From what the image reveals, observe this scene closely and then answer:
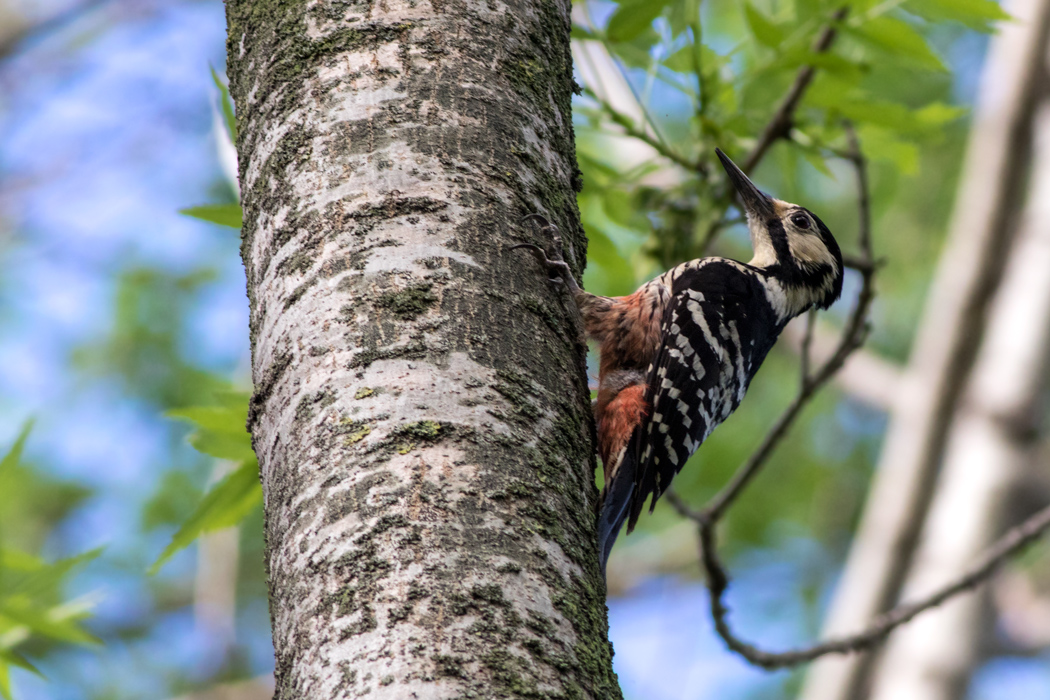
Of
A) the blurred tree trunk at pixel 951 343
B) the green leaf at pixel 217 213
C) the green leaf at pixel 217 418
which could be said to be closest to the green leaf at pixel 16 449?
the green leaf at pixel 217 418

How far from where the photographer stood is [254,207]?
2148 millimetres

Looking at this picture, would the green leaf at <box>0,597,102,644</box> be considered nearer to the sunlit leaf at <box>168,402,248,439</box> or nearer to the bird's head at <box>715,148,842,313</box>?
the sunlit leaf at <box>168,402,248,439</box>

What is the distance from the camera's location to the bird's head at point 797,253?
4613mm

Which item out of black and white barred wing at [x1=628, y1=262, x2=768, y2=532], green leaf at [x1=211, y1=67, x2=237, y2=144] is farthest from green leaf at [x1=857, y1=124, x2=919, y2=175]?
green leaf at [x1=211, y1=67, x2=237, y2=144]

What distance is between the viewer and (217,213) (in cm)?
249

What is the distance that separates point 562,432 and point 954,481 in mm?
4620

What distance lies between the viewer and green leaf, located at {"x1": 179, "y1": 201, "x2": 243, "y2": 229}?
2473mm

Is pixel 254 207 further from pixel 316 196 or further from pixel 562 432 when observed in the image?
pixel 562 432

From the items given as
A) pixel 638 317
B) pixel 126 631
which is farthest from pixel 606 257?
pixel 126 631

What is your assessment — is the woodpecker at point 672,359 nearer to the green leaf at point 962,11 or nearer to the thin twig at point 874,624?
the thin twig at point 874,624

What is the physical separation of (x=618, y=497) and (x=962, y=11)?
1.76m

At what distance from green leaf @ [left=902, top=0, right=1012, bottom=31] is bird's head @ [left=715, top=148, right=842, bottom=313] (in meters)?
1.70

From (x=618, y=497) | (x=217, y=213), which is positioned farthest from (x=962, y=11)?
(x=217, y=213)

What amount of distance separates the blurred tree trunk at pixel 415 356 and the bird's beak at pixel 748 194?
110 centimetres
